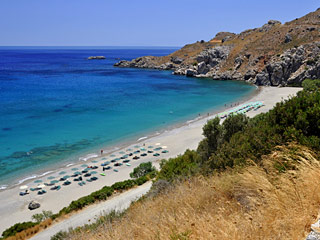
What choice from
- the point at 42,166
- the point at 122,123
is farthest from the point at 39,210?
the point at 122,123

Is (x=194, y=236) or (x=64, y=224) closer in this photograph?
(x=194, y=236)

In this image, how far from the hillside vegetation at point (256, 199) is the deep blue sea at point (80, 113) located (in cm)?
2256

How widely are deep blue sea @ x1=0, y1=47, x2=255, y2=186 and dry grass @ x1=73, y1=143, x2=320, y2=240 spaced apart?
2270cm

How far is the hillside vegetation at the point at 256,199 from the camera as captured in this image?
4.19 metres

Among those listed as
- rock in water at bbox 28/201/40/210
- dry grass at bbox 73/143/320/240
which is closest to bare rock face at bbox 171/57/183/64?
rock in water at bbox 28/201/40/210

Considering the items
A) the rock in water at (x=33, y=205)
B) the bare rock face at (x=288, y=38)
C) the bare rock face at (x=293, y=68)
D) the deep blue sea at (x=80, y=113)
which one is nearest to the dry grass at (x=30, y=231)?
the rock in water at (x=33, y=205)

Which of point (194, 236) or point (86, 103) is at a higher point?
point (194, 236)

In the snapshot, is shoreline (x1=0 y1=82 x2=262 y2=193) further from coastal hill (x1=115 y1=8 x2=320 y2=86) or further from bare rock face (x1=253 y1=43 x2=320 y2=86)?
coastal hill (x1=115 y1=8 x2=320 y2=86)

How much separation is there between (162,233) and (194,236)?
669 mm

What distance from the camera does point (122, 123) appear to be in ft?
133

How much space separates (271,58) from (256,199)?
272 ft

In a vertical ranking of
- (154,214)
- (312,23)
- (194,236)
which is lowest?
(154,214)

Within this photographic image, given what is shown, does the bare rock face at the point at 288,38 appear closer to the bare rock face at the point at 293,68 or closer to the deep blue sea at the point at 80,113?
the bare rock face at the point at 293,68

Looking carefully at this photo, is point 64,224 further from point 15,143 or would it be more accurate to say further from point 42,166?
point 15,143
